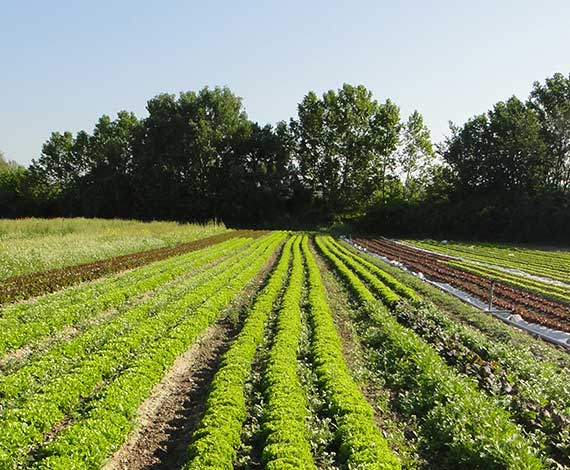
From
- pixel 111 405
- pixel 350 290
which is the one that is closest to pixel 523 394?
pixel 111 405

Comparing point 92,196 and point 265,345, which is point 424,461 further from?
point 92,196

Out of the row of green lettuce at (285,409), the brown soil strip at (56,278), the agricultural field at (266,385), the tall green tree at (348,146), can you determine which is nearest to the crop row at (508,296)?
the agricultural field at (266,385)

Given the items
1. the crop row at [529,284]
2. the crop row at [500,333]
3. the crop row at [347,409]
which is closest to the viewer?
the crop row at [347,409]

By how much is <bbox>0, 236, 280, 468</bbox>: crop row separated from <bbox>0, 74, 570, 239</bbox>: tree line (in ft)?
176

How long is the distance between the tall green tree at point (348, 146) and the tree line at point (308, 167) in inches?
6.1

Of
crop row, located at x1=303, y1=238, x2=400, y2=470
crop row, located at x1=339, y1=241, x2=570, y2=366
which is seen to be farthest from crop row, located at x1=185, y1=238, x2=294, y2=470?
crop row, located at x1=339, y1=241, x2=570, y2=366

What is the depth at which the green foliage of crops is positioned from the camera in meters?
20.0

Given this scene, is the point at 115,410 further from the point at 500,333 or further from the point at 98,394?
the point at 500,333

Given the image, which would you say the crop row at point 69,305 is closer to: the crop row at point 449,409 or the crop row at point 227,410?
the crop row at point 227,410

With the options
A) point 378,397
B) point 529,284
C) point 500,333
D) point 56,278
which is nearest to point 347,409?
point 378,397

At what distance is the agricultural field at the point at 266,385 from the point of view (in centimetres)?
668

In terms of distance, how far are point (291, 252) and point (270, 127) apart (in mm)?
44185

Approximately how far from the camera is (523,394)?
858cm

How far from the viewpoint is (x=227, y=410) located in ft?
25.7
